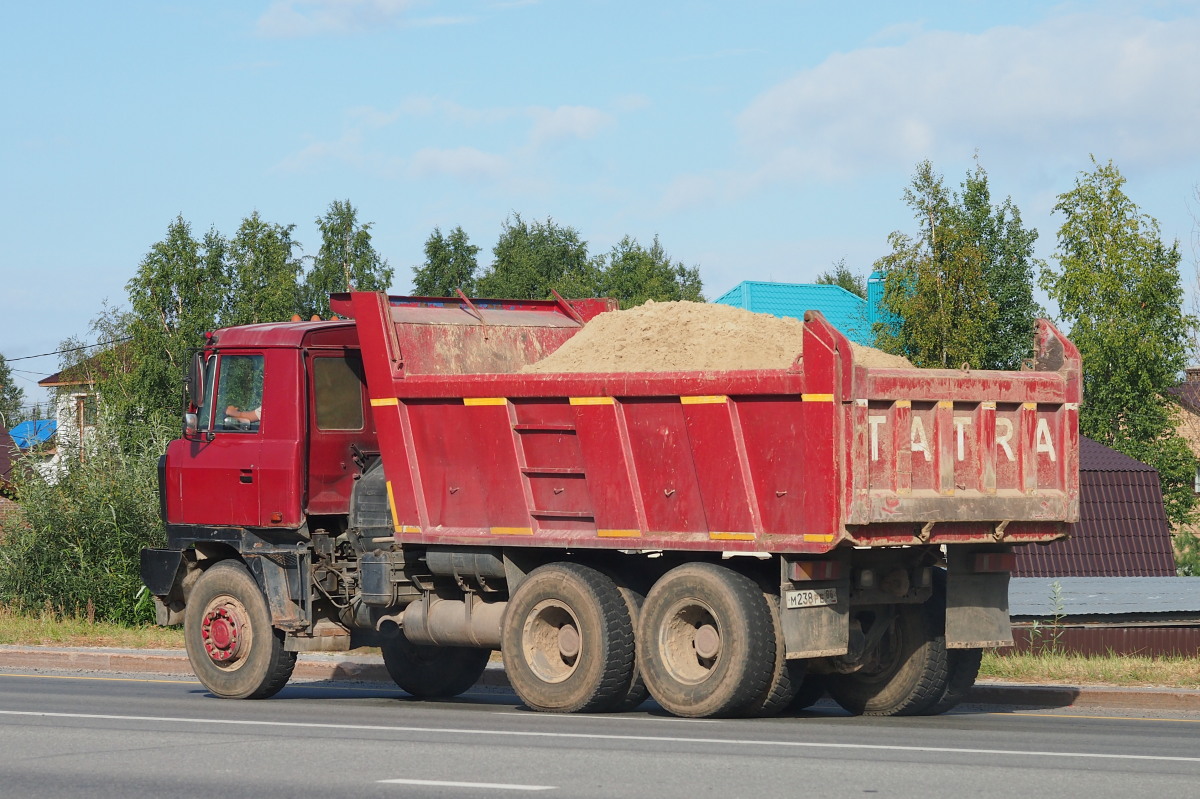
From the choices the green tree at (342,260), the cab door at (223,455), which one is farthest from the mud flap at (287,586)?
the green tree at (342,260)

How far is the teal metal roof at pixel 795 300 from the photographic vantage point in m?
45.7

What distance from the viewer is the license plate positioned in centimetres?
1094

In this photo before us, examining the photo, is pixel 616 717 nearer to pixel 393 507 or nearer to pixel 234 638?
pixel 393 507

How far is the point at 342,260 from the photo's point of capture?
71438 mm

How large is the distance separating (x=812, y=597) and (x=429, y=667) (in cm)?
470

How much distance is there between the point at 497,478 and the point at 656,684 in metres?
2.00

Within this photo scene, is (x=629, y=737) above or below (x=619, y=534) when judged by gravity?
below

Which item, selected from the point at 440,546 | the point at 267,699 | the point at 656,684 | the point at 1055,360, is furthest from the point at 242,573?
the point at 1055,360

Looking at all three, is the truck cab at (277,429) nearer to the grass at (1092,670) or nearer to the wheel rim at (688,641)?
the wheel rim at (688,641)

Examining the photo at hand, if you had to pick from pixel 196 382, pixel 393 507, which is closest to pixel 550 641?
pixel 393 507

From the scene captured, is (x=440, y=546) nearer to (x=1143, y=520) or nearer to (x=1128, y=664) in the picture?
(x=1128, y=664)

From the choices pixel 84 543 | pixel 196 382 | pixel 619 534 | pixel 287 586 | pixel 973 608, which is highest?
pixel 196 382

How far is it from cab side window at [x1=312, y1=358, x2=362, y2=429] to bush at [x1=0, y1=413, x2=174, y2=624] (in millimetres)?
8564

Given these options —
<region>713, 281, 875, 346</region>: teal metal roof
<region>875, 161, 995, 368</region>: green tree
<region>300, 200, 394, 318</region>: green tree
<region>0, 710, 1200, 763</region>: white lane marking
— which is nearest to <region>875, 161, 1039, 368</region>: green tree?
<region>875, 161, 995, 368</region>: green tree
